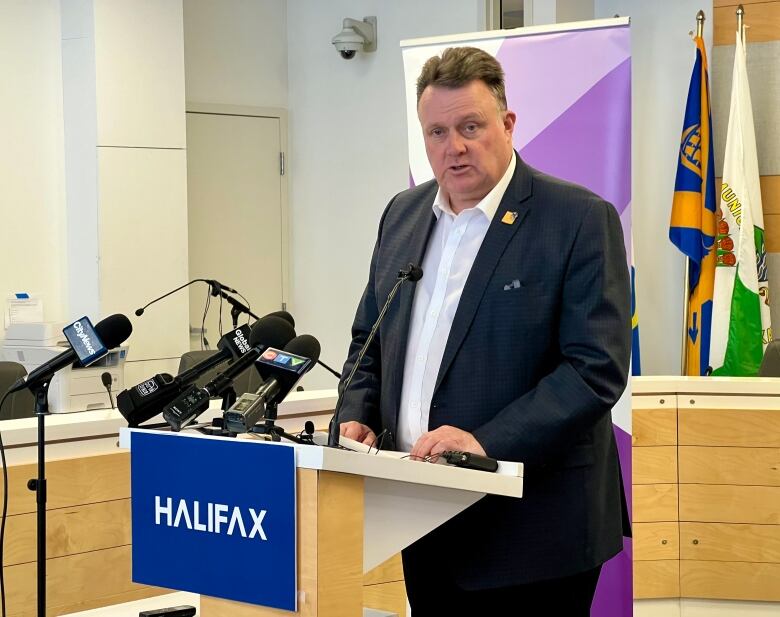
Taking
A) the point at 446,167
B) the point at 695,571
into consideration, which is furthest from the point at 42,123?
the point at 446,167

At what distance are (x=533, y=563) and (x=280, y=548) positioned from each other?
58 centimetres

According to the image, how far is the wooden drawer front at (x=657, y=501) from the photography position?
157 inches

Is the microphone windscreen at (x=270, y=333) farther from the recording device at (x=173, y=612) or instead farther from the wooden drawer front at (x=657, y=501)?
the wooden drawer front at (x=657, y=501)

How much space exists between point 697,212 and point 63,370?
10.7 feet

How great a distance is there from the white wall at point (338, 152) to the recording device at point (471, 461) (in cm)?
528

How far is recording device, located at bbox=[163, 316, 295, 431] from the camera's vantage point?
5.77ft

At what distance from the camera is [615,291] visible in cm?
201

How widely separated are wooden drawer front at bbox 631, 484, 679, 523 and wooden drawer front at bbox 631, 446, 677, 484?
0.03m

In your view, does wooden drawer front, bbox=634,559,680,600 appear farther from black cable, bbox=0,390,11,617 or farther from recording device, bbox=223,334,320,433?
recording device, bbox=223,334,320,433

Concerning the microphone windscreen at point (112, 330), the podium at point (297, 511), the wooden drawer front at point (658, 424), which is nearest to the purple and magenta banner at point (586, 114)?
the wooden drawer front at point (658, 424)

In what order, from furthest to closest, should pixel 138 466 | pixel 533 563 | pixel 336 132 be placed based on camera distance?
1. pixel 336 132
2. pixel 533 563
3. pixel 138 466

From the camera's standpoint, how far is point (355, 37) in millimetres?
7004

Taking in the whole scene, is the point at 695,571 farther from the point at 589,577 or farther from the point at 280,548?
the point at 280,548

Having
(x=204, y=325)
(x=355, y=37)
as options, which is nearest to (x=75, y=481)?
(x=204, y=325)
